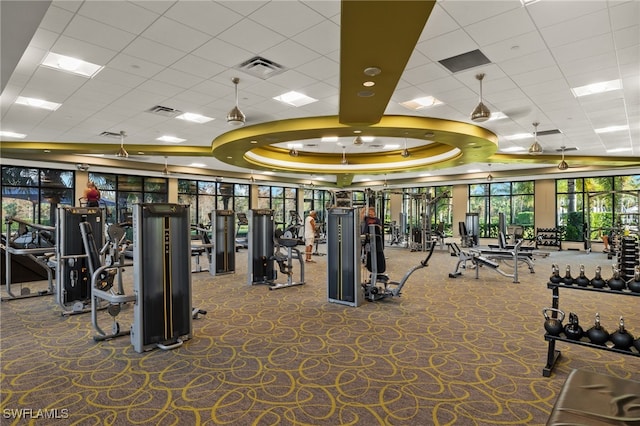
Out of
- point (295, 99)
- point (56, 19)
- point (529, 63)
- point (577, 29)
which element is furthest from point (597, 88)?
point (56, 19)

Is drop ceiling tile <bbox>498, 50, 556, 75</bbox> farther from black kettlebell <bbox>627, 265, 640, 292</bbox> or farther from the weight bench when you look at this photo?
the weight bench

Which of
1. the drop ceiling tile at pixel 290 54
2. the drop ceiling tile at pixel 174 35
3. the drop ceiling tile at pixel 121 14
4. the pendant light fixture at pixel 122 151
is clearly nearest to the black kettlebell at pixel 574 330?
the drop ceiling tile at pixel 290 54

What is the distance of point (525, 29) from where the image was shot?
12.6 feet

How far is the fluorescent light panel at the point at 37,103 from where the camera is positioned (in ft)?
19.4

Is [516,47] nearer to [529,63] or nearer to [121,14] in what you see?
[529,63]

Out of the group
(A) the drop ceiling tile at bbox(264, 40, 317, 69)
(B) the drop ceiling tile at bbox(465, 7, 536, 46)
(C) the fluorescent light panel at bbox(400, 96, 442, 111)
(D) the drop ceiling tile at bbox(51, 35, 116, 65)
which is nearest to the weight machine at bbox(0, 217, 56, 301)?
(D) the drop ceiling tile at bbox(51, 35, 116, 65)

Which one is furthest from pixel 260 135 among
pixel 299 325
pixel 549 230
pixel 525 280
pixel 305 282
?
pixel 549 230

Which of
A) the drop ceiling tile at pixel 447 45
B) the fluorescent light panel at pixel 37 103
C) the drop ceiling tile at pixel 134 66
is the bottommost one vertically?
the fluorescent light panel at pixel 37 103

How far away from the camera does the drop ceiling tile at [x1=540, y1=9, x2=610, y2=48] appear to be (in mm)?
3611

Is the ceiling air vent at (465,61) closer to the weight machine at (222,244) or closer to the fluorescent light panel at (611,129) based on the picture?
the fluorescent light panel at (611,129)

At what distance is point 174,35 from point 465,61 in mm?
3550

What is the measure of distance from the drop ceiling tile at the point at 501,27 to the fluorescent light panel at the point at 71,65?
470 cm

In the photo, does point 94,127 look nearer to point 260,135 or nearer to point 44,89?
point 44,89

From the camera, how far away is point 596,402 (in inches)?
74.1
